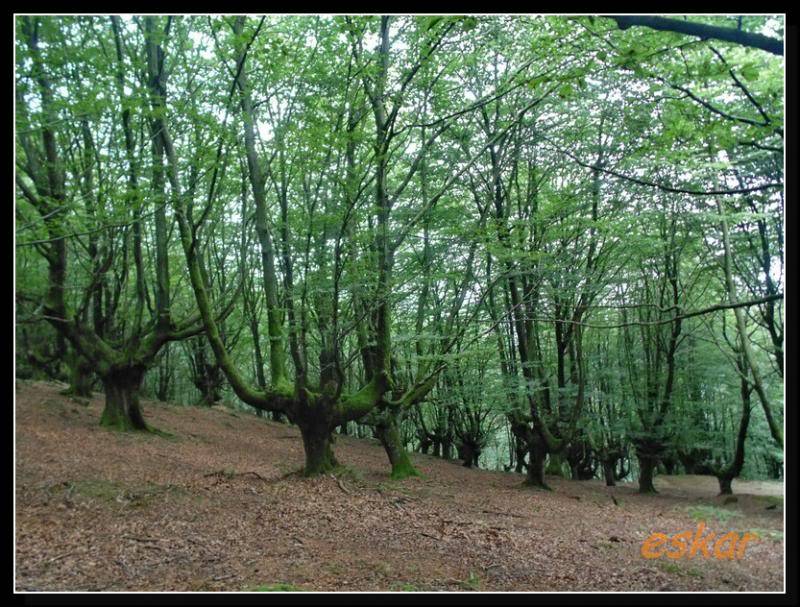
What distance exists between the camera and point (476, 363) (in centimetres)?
786

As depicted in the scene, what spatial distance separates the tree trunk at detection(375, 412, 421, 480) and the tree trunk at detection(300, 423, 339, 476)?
1543 millimetres

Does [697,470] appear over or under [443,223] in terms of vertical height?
under

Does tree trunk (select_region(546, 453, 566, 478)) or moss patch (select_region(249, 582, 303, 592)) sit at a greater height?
moss patch (select_region(249, 582, 303, 592))

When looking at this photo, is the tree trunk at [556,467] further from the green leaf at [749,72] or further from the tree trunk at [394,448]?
the green leaf at [749,72]

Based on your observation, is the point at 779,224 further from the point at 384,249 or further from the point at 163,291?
the point at 163,291

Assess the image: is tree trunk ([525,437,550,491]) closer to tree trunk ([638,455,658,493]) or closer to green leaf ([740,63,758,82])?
tree trunk ([638,455,658,493])

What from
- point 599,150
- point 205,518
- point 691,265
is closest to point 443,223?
point 599,150

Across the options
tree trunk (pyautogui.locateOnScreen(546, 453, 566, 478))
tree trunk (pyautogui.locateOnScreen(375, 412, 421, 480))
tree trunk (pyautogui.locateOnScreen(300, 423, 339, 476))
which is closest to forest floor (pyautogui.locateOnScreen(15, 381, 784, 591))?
tree trunk (pyautogui.locateOnScreen(300, 423, 339, 476))

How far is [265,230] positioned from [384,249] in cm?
140

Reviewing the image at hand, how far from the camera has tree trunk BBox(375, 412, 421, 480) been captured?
7750mm

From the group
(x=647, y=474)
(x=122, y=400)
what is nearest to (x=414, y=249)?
(x=647, y=474)

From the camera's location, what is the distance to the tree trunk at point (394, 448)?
25.4 ft

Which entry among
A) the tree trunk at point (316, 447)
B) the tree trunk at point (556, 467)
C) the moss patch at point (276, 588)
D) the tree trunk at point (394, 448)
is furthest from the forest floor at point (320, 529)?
the tree trunk at point (556, 467)
